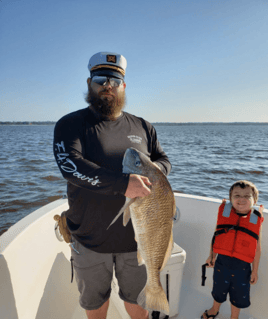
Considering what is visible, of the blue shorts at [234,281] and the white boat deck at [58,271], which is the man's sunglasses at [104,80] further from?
the blue shorts at [234,281]

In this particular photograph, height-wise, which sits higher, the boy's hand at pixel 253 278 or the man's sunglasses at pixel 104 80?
the man's sunglasses at pixel 104 80

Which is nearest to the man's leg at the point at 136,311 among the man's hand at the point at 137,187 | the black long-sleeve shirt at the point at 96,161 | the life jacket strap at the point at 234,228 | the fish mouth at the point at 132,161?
the black long-sleeve shirt at the point at 96,161

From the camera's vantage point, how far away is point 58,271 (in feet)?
10.3

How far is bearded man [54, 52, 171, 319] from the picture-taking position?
6.78 ft

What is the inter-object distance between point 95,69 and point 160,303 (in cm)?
214

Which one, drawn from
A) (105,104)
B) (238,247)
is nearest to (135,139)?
(105,104)

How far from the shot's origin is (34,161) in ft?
53.6

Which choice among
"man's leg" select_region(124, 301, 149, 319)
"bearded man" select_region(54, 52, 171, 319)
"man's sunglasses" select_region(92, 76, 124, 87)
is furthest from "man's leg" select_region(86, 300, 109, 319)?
"man's sunglasses" select_region(92, 76, 124, 87)

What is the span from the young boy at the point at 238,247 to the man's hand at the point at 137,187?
5.70 ft

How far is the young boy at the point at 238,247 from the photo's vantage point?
2.82 meters

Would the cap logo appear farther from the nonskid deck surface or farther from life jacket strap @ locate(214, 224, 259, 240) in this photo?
the nonskid deck surface

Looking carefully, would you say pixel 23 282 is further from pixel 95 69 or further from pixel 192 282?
pixel 192 282

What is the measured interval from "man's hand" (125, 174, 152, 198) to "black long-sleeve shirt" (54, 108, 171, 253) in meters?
0.33

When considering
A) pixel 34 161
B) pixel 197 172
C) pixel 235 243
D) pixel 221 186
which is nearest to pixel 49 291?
pixel 235 243
